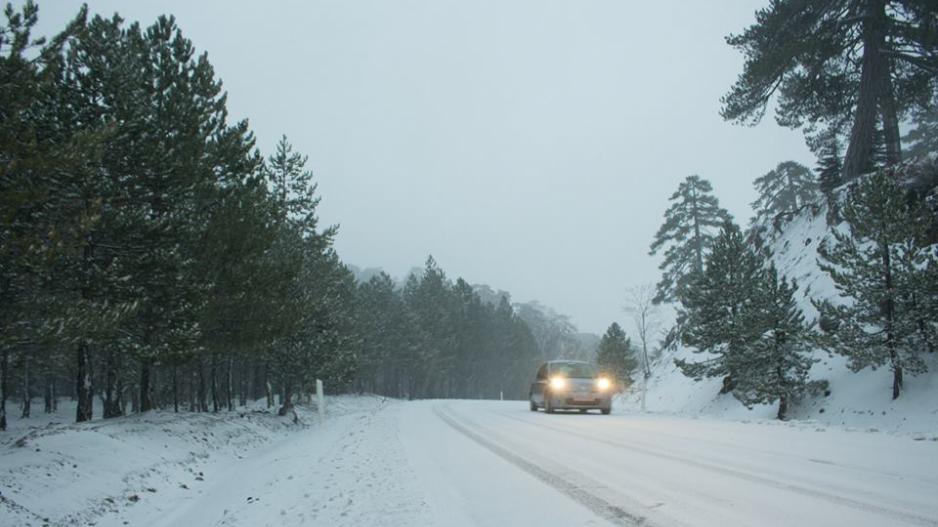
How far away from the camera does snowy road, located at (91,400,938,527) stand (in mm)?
4602

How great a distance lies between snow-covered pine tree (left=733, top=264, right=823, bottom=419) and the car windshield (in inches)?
202

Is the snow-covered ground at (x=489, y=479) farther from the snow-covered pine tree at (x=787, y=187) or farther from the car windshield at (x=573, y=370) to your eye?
the snow-covered pine tree at (x=787, y=187)

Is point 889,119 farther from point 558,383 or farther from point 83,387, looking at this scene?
point 83,387

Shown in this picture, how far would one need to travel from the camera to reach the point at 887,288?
14.6m

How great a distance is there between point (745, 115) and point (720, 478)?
25.2m

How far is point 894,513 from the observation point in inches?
168

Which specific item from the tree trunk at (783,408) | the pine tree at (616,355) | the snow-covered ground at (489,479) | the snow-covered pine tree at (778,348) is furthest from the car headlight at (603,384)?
the pine tree at (616,355)

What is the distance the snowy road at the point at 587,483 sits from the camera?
4602mm

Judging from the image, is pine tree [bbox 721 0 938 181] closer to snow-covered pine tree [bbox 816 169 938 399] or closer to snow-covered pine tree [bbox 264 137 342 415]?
snow-covered pine tree [bbox 816 169 938 399]

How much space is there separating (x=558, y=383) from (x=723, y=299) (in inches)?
282

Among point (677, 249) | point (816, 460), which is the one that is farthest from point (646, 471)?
point (677, 249)

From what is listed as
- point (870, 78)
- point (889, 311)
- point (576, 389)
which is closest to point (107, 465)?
point (576, 389)

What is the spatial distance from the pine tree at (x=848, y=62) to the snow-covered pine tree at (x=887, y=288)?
34.9 ft

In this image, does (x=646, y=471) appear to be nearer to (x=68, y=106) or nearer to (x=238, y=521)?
(x=238, y=521)
